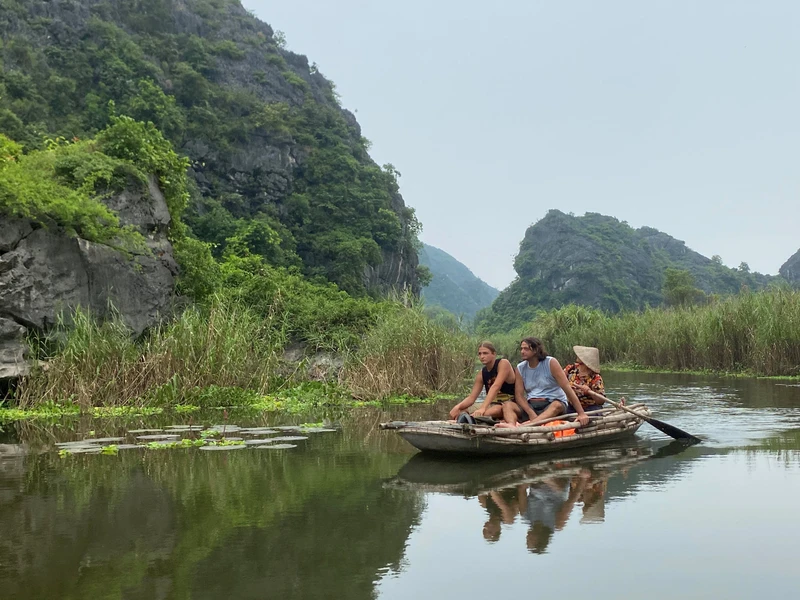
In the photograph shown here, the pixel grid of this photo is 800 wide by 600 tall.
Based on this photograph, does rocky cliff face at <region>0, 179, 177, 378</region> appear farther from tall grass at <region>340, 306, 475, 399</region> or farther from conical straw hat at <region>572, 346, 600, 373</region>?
conical straw hat at <region>572, 346, 600, 373</region>

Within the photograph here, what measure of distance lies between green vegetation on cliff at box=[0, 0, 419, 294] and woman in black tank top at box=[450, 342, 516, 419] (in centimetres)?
2527

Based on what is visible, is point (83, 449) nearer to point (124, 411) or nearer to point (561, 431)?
point (124, 411)

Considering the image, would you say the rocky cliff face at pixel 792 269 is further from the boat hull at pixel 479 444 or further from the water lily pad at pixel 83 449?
the water lily pad at pixel 83 449

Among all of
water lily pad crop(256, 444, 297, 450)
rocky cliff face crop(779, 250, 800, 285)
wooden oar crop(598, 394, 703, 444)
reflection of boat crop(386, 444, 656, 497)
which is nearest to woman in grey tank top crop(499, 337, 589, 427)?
reflection of boat crop(386, 444, 656, 497)

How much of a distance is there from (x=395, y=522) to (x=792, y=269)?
9341 cm

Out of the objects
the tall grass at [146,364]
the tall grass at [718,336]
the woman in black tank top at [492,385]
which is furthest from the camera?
the tall grass at [718,336]

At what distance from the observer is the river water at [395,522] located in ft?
12.8

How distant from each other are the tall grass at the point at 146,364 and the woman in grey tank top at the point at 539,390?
5721mm

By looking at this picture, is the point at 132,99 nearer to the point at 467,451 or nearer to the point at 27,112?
the point at 27,112

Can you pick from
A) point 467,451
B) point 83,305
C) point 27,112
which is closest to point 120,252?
point 83,305

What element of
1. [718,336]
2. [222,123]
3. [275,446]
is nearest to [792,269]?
[222,123]

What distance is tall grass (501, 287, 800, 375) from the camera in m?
18.3

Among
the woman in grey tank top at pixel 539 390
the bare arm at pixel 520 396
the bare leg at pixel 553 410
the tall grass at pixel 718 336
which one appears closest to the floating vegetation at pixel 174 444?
the woman in grey tank top at pixel 539 390

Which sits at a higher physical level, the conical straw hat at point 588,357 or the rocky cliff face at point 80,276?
the rocky cliff face at point 80,276
